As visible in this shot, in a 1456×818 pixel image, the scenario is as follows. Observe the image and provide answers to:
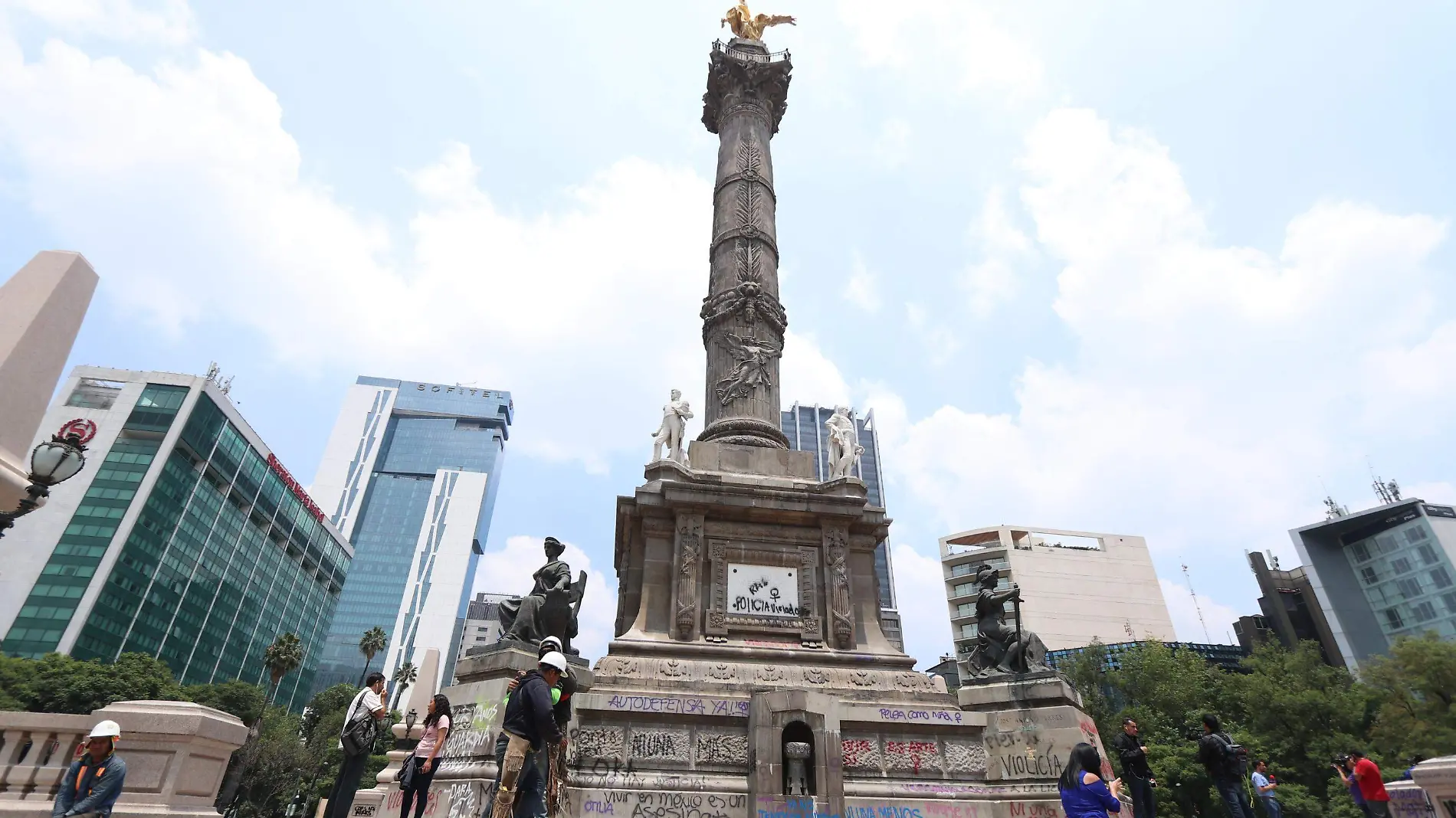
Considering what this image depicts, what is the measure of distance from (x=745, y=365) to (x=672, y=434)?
118 inches

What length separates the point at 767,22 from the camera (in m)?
25.3

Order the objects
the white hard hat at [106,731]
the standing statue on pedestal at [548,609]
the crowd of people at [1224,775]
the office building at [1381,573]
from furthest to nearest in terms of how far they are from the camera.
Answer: the office building at [1381,573]
the standing statue on pedestal at [548,609]
the crowd of people at [1224,775]
the white hard hat at [106,731]

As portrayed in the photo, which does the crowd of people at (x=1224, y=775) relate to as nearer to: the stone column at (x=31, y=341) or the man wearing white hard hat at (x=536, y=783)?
→ the man wearing white hard hat at (x=536, y=783)

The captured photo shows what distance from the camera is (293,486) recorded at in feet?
282

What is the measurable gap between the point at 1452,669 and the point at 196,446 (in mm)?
85691

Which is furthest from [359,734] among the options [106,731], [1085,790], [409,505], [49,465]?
[409,505]

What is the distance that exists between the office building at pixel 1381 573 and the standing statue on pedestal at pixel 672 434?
66026 millimetres

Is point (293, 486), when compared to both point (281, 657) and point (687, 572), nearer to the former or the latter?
point (281, 657)

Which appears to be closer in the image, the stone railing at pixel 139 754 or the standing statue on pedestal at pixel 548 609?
the stone railing at pixel 139 754

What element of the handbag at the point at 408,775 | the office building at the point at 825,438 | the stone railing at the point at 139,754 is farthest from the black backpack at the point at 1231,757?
the office building at the point at 825,438

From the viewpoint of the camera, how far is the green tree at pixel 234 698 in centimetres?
4559

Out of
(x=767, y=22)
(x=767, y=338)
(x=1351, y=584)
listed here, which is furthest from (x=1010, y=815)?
(x=1351, y=584)

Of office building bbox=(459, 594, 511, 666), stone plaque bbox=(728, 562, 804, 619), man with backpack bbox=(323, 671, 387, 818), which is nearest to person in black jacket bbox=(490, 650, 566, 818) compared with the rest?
man with backpack bbox=(323, 671, 387, 818)

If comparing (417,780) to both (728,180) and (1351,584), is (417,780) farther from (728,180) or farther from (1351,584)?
(1351,584)
